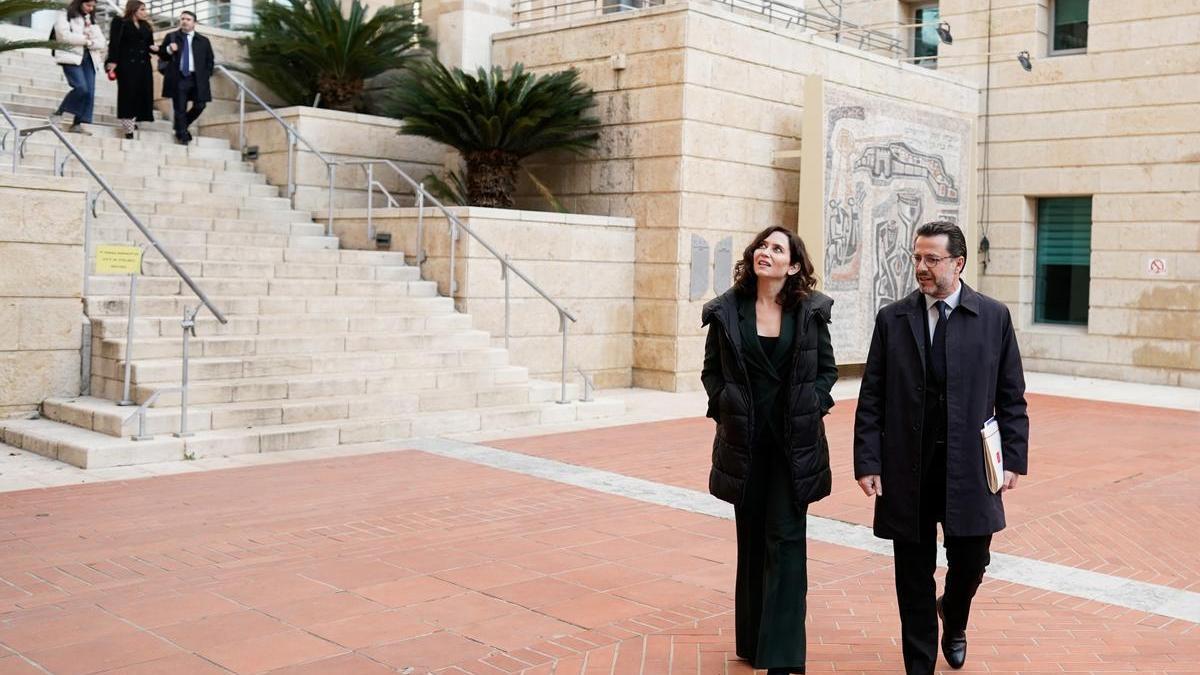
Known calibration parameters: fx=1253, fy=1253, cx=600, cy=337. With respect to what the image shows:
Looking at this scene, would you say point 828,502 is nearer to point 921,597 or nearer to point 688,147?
point 921,597

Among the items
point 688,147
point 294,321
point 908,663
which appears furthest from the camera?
point 688,147

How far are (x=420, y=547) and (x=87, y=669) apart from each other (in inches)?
99.9

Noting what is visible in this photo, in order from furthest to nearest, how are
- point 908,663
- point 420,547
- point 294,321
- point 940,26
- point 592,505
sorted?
point 940,26 → point 294,321 → point 592,505 → point 420,547 → point 908,663

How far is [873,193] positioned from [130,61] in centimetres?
1038

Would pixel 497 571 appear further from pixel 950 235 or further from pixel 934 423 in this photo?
pixel 950 235

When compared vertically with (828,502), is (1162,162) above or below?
above

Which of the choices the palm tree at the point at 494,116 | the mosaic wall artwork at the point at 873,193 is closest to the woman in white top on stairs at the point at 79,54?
the palm tree at the point at 494,116

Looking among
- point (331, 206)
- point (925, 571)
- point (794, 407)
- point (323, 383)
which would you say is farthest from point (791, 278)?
point (331, 206)

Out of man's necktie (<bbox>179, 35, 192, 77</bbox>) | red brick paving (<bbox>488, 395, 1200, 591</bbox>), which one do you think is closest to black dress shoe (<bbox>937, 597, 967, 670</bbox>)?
red brick paving (<bbox>488, 395, 1200, 591</bbox>)

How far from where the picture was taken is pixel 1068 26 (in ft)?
70.7

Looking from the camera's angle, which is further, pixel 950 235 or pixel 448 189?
pixel 448 189

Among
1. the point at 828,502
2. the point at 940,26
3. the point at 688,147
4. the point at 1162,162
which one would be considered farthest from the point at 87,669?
the point at 940,26

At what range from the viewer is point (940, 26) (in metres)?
22.6

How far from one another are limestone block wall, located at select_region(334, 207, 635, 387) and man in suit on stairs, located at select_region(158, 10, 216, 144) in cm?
286
